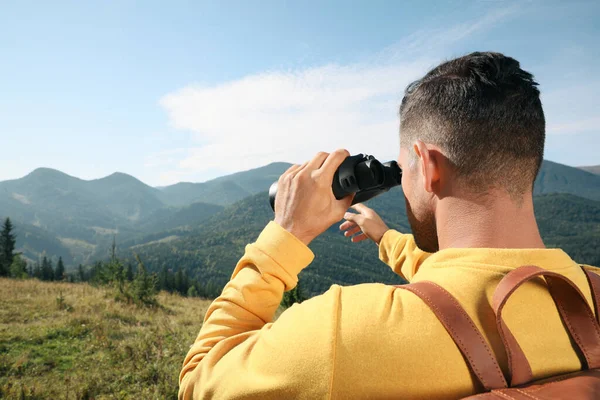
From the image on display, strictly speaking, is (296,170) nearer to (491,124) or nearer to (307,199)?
(307,199)

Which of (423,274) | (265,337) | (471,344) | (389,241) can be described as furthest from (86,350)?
(471,344)

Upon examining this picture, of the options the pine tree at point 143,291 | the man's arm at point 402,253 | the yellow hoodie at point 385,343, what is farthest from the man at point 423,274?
the pine tree at point 143,291

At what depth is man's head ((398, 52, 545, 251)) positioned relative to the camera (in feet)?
4.71

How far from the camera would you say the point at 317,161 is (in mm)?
1571

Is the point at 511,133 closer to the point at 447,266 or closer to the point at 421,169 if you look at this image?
the point at 421,169

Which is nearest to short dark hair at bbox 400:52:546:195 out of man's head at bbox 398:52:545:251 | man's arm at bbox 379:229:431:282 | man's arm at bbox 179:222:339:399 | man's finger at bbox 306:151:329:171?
man's head at bbox 398:52:545:251

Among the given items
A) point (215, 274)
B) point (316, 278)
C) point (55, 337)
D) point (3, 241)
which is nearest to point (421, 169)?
point (55, 337)

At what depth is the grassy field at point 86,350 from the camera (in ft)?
16.6

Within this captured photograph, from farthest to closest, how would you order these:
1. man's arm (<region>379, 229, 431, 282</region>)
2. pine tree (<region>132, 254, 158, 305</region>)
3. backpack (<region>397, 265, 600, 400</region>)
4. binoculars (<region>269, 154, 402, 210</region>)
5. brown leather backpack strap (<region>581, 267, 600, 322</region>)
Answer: pine tree (<region>132, 254, 158, 305</region>)
man's arm (<region>379, 229, 431, 282</region>)
binoculars (<region>269, 154, 402, 210</region>)
brown leather backpack strap (<region>581, 267, 600, 322</region>)
backpack (<region>397, 265, 600, 400</region>)

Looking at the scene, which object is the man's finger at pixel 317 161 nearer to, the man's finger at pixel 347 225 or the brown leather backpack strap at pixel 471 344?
the brown leather backpack strap at pixel 471 344

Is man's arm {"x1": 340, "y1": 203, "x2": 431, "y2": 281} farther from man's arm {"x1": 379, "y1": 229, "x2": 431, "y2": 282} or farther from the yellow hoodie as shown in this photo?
the yellow hoodie

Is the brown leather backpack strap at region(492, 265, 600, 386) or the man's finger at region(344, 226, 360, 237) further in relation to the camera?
the man's finger at region(344, 226, 360, 237)

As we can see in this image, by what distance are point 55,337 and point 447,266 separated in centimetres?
790

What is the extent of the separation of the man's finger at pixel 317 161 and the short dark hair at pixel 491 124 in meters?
0.44
